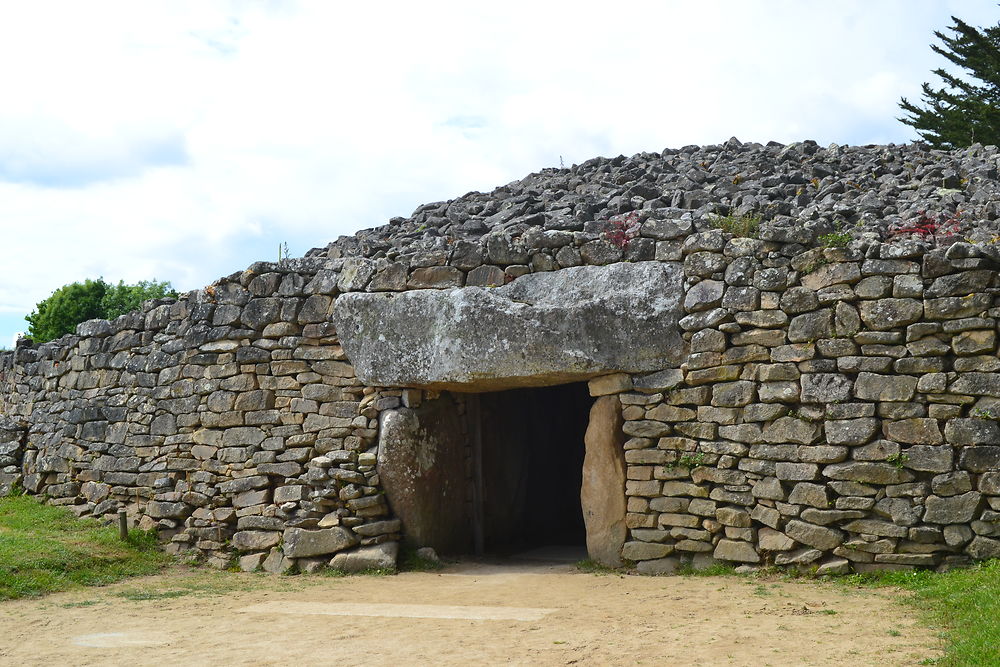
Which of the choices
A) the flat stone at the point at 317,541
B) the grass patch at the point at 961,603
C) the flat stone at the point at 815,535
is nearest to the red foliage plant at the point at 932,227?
the flat stone at the point at 815,535

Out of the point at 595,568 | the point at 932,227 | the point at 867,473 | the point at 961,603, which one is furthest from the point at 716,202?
the point at 961,603

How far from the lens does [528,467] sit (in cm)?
A: 1144

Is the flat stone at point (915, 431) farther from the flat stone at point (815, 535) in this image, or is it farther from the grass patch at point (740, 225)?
the grass patch at point (740, 225)

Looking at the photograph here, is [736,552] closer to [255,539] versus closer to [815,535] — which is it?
[815,535]

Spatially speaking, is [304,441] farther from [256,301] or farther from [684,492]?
[684,492]

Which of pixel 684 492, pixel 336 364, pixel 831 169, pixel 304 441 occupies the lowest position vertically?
pixel 684 492

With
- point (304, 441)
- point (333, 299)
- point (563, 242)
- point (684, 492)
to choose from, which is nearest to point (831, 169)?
point (563, 242)

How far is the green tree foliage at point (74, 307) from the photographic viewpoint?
57.9ft

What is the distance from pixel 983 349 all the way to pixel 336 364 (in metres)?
5.60

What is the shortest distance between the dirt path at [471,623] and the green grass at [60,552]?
40cm

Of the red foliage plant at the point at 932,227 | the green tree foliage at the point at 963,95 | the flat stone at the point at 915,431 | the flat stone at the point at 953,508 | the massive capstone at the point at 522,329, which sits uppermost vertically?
the green tree foliage at the point at 963,95

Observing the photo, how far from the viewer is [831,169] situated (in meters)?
9.84

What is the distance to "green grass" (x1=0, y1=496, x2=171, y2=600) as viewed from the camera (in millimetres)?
8094

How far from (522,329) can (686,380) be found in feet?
4.92
